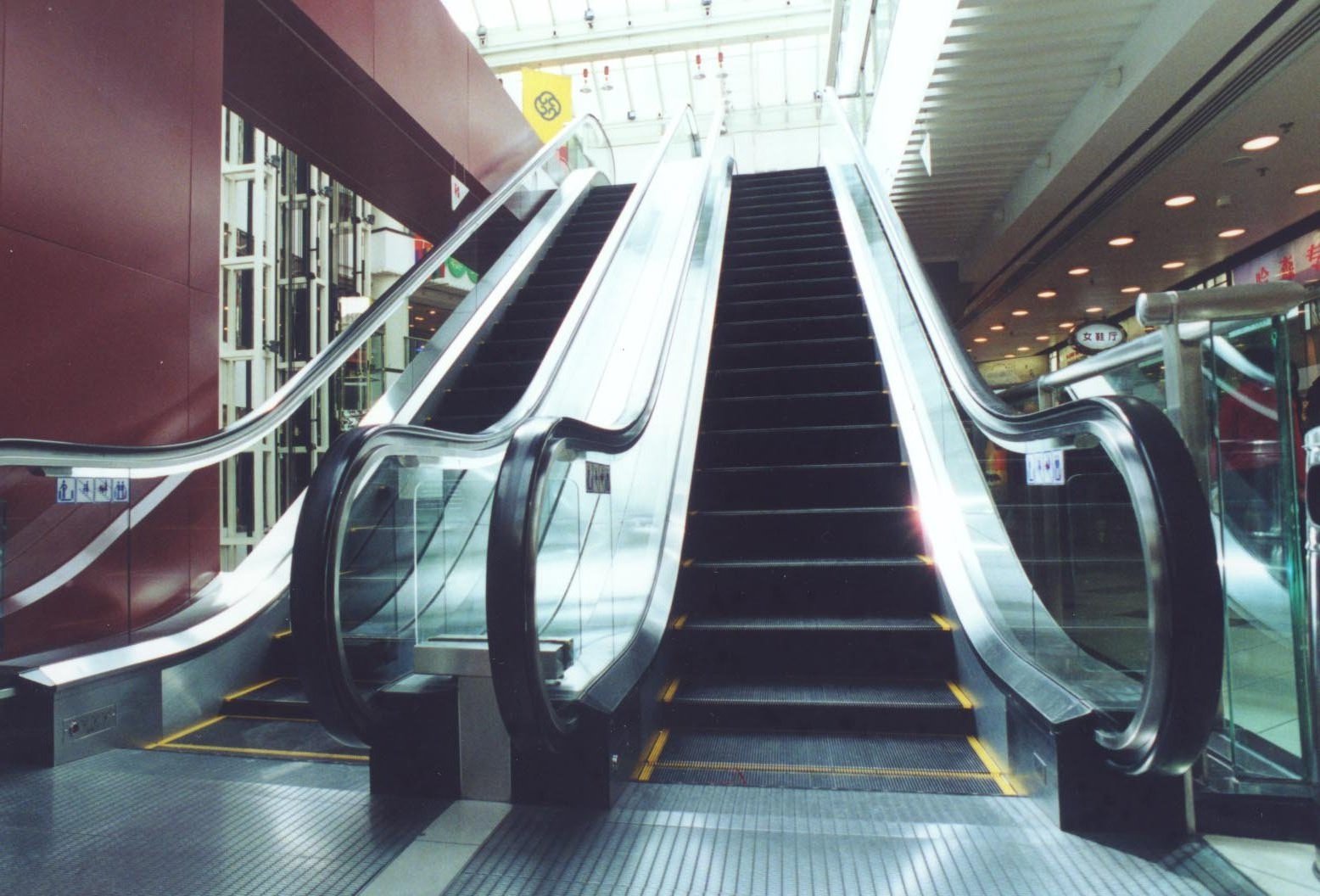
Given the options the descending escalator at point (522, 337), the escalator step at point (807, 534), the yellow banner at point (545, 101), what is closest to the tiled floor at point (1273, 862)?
the escalator step at point (807, 534)

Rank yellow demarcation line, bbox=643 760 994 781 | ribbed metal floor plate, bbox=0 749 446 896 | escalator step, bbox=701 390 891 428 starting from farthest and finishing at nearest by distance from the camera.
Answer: escalator step, bbox=701 390 891 428 → yellow demarcation line, bbox=643 760 994 781 → ribbed metal floor plate, bbox=0 749 446 896

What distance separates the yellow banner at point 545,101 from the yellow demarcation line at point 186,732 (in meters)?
12.3

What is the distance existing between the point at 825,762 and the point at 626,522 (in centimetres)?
132

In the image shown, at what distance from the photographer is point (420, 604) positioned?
2.80 m

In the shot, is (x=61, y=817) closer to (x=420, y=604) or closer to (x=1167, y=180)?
(x=420, y=604)

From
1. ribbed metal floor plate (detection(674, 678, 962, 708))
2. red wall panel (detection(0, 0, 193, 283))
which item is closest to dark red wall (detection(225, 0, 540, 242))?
red wall panel (detection(0, 0, 193, 283))

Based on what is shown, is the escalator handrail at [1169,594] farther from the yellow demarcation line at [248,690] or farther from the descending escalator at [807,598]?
the yellow demarcation line at [248,690]

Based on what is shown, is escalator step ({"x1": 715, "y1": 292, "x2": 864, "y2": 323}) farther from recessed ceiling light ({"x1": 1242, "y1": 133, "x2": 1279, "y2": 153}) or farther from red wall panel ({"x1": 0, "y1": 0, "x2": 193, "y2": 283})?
red wall panel ({"x1": 0, "y1": 0, "x2": 193, "y2": 283})

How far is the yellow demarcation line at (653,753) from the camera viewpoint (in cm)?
278

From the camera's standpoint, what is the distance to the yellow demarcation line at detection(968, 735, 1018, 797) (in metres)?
2.59

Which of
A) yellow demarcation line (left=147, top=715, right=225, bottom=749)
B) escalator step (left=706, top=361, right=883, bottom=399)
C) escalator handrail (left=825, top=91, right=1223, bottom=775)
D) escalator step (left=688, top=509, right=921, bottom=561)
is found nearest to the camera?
escalator handrail (left=825, top=91, right=1223, bottom=775)

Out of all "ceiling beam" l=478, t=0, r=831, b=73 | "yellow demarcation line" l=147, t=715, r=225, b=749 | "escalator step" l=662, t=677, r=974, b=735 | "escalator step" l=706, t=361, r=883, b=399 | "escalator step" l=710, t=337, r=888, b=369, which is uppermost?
"ceiling beam" l=478, t=0, r=831, b=73

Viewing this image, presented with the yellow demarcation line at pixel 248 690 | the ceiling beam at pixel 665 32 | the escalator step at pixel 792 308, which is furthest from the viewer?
the ceiling beam at pixel 665 32

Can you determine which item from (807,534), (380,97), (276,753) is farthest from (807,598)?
(380,97)
